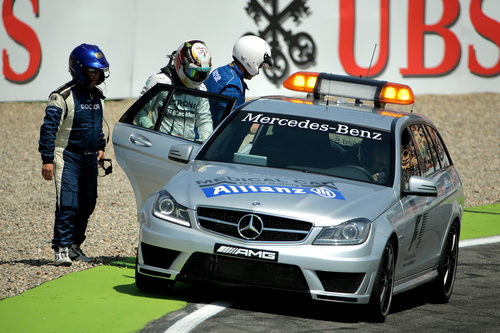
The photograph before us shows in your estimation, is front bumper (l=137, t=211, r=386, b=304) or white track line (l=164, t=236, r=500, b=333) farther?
front bumper (l=137, t=211, r=386, b=304)

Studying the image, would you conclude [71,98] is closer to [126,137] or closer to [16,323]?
[126,137]

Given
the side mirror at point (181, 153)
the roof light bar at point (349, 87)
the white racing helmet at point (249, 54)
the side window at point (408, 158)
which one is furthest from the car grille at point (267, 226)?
the white racing helmet at point (249, 54)

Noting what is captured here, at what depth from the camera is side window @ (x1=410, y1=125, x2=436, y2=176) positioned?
8.80 meters

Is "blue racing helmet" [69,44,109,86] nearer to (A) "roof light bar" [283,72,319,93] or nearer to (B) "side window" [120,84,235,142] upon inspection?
(B) "side window" [120,84,235,142]

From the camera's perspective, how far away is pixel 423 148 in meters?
8.95

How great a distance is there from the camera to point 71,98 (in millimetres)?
8922

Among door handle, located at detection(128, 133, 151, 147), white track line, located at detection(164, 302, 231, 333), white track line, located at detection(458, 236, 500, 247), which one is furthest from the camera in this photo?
white track line, located at detection(458, 236, 500, 247)

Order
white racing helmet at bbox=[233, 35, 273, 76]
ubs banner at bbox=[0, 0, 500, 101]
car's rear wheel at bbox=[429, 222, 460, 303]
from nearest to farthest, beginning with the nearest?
car's rear wheel at bbox=[429, 222, 460, 303] < white racing helmet at bbox=[233, 35, 273, 76] < ubs banner at bbox=[0, 0, 500, 101]

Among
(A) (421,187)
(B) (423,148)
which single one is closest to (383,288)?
(A) (421,187)

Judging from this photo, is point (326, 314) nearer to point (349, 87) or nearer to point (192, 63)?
point (349, 87)

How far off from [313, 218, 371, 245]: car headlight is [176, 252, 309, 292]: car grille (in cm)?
27

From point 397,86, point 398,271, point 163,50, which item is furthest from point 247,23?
point 398,271

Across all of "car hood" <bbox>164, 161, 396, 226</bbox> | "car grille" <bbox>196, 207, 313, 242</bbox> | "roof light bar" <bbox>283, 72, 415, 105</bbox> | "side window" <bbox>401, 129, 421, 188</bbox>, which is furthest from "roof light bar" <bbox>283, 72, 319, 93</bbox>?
"car grille" <bbox>196, 207, 313, 242</bbox>

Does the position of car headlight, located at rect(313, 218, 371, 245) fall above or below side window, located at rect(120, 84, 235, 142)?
below
